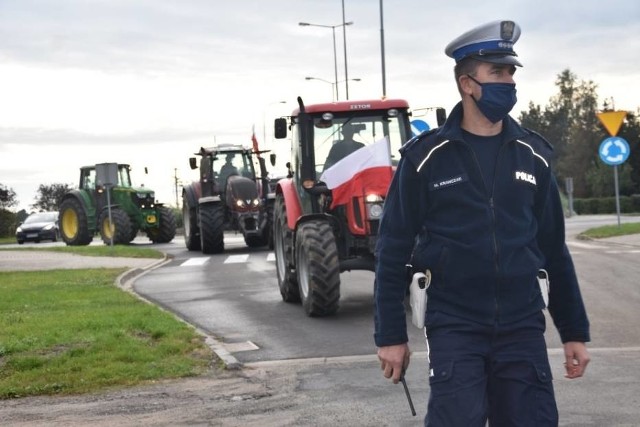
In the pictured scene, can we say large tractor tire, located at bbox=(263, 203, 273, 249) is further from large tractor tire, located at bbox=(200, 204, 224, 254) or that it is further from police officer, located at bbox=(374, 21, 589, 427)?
police officer, located at bbox=(374, 21, 589, 427)

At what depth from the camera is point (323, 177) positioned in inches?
559

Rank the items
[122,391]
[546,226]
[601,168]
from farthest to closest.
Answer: [601,168]
[122,391]
[546,226]

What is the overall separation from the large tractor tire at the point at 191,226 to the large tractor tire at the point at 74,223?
23.6ft

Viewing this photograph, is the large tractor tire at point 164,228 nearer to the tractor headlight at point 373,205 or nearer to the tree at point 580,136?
the tractor headlight at point 373,205

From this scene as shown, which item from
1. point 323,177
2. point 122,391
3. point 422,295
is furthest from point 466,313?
point 323,177

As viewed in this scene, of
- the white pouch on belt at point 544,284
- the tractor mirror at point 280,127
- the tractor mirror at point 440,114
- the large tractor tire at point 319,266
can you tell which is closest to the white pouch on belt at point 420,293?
the white pouch on belt at point 544,284

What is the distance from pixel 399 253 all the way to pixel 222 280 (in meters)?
16.6

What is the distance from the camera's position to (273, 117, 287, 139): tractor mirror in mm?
15331

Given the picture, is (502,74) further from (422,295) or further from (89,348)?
(89,348)

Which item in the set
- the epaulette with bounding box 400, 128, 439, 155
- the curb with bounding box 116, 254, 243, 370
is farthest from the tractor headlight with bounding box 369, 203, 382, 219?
the epaulette with bounding box 400, 128, 439, 155

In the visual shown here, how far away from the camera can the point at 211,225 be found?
29.6 meters

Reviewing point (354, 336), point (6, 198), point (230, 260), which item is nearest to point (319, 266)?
point (354, 336)

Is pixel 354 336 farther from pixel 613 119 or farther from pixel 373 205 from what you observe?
pixel 613 119

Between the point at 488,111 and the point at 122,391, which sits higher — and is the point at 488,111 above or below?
above
